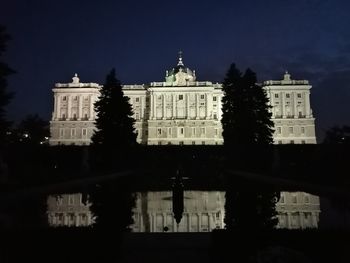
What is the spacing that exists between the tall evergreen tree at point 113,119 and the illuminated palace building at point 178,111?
45.3 m

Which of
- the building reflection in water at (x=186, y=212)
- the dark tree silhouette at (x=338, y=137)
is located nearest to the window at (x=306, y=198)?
the building reflection in water at (x=186, y=212)

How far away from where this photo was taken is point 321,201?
50.3ft

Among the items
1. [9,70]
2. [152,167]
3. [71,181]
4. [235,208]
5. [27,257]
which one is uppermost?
[9,70]

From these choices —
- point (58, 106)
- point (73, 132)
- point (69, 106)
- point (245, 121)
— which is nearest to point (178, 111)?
point (73, 132)

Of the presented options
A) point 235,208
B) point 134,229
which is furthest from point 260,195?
point 134,229

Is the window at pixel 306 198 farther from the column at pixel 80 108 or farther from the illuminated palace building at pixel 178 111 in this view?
the column at pixel 80 108

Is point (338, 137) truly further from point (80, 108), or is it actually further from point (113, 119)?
point (80, 108)

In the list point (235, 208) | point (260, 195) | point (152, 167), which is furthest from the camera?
point (152, 167)

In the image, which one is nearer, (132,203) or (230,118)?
(132,203)

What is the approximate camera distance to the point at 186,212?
1364cm

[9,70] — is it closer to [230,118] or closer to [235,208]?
[235,208]

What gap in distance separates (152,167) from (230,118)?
10.2 m

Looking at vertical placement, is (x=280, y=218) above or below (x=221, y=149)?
below

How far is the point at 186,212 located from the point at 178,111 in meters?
74.3
